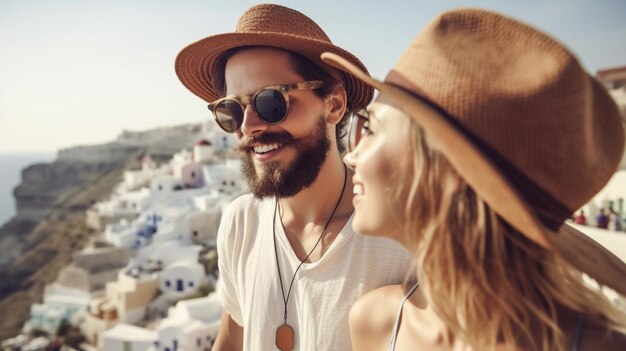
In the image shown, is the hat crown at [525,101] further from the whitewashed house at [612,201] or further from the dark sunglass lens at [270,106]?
the whitewashed house at [612,201]

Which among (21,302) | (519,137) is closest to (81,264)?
(21,302)

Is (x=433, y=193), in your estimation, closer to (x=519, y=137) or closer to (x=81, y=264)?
(x=519, y=137)

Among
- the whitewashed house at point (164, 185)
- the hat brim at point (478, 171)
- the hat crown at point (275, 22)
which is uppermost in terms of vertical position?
the hat crown at point (275, 22)

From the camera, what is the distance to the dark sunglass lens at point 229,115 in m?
1.81

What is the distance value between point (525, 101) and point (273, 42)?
3.62 ft

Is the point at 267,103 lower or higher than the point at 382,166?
higher

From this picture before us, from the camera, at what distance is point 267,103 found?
1.73 m

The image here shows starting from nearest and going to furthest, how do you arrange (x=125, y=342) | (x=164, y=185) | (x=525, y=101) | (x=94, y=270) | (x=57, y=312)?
(x=525, y=101)
(x=125, y=342)
(x=57, y=312)
(x=94, y=270)
(x=164, y=185)

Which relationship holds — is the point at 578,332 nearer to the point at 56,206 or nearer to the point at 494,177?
the point at 494,177

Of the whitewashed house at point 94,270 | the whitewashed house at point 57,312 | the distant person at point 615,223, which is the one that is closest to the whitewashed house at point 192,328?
the whitewashed house at point 57,312

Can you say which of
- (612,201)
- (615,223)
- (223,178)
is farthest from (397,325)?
(223,178)

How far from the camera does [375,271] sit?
154 centimetres

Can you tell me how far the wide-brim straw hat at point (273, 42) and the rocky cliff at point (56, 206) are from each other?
26.1m

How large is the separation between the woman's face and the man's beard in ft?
1.89
